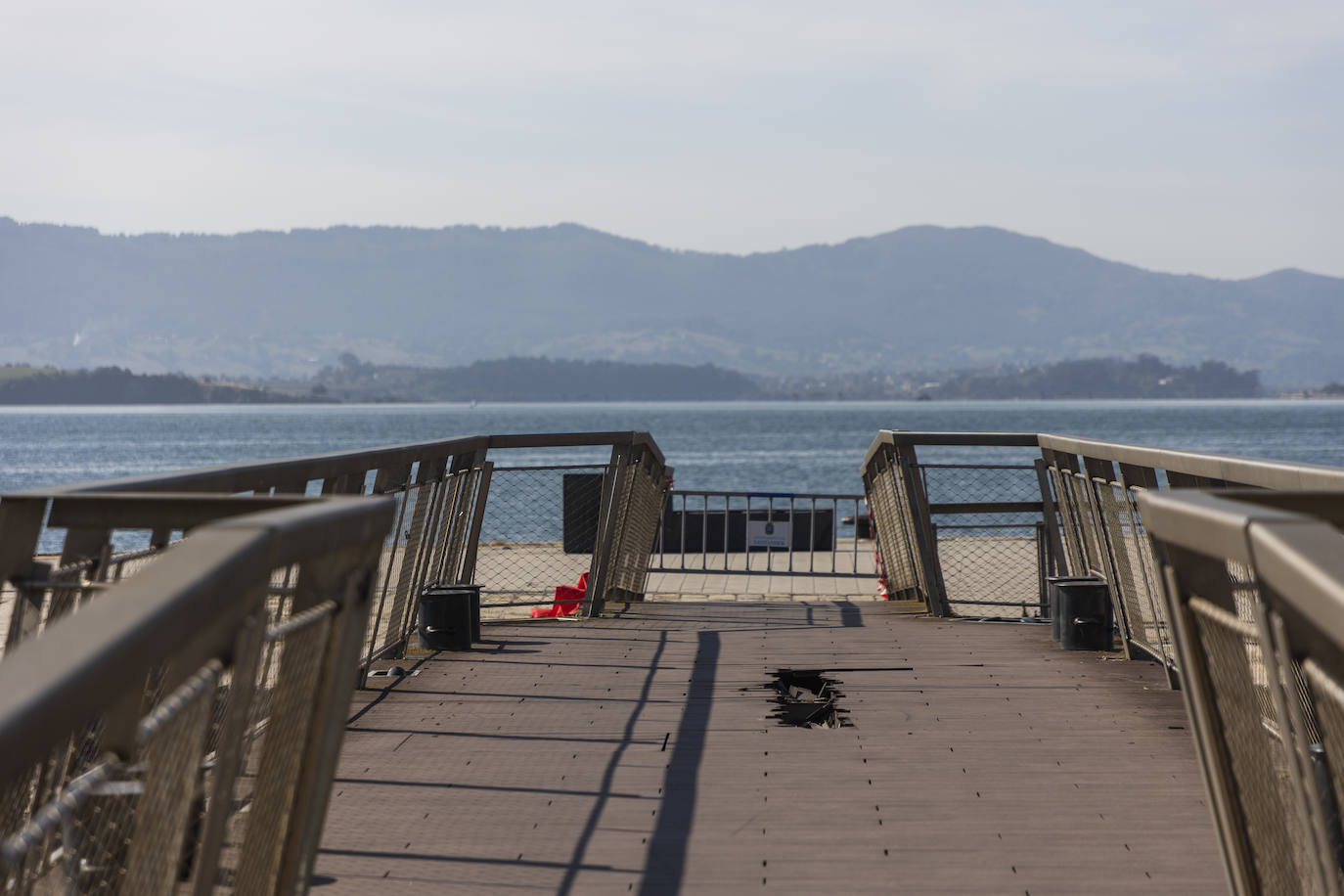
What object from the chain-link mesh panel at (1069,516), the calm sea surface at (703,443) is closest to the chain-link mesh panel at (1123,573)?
the chain-link mesh panel at (1069,516)

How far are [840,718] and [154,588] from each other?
173 inches

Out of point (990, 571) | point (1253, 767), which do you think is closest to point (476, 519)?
point (1253, 767)

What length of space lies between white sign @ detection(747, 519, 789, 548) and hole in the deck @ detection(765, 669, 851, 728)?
8.33m

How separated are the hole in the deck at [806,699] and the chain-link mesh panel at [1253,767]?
121 inches

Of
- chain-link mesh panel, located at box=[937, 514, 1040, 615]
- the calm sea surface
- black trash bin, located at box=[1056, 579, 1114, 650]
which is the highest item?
black trash bin, located at box=[1056, 579, 1114, 650]

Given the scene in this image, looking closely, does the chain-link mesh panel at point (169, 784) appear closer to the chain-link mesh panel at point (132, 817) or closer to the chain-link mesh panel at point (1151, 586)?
the chain-link mesh panel at point (132, 817)

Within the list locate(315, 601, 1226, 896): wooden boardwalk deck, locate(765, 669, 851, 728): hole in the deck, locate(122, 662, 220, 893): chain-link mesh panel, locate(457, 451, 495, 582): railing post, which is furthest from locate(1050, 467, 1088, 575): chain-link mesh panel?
locate(122, 662, 220, 893): chain-link mesh panel

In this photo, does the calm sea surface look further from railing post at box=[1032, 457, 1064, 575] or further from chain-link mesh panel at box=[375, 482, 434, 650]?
chain-link mesh panel at box=[375, 482, 434, 650]

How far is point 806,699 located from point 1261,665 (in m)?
3.61

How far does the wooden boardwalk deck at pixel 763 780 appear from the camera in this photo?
361 cm

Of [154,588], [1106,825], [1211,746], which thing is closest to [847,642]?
[1106,825]

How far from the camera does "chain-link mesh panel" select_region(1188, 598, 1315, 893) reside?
2.31 meters

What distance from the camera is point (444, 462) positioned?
748 centimetres

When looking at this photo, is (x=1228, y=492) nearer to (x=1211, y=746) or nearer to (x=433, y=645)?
(x=1211, y=746)
